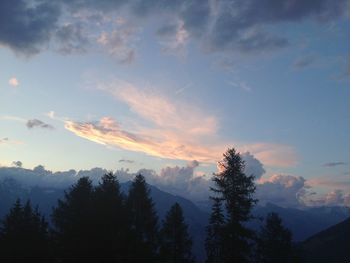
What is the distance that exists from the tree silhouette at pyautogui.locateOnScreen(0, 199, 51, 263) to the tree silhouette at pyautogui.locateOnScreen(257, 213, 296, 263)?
78.0ft

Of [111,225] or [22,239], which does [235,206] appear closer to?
[111,225]

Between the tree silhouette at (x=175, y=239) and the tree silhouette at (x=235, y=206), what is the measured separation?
708 inches

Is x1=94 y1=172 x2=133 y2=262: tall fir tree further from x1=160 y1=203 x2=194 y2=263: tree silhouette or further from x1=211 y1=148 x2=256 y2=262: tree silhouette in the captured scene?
x1=160 y1=203 x2=194 y2=263: tree silhouette

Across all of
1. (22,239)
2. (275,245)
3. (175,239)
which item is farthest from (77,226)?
(275,245)

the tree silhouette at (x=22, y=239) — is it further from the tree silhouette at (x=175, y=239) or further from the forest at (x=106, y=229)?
the tree silhouette at (x=175, y=239)

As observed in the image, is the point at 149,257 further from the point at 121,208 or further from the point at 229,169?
the point at 229,169

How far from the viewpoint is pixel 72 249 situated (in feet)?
109

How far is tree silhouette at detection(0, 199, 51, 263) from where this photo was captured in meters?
40.2

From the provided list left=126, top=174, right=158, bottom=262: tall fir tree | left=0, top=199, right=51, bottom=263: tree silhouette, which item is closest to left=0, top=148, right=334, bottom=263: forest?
left=0, top=199, right=51, bottom=263: tree silhouette

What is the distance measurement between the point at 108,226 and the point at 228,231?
10.2 m

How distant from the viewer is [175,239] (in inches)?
2105

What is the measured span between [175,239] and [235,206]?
20295mm

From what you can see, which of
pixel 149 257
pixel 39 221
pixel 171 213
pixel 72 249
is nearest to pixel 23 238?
pixel 39 221

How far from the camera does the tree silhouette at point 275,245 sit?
46531 mm
